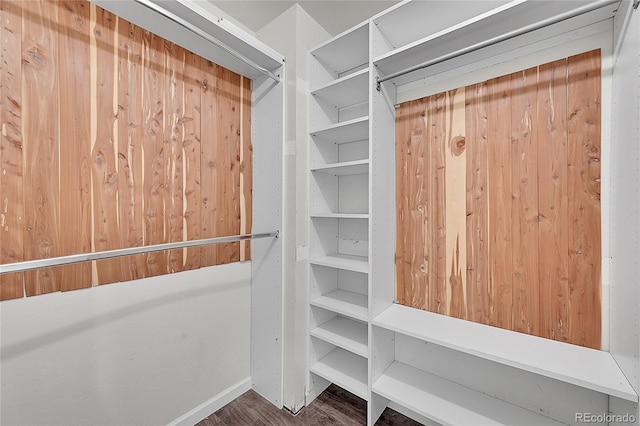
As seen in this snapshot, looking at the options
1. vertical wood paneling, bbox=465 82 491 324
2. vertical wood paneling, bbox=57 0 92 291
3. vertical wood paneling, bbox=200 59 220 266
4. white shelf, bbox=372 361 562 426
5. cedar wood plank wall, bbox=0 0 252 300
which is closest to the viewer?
cedar wood plank wall, bbox=0 0 252 300

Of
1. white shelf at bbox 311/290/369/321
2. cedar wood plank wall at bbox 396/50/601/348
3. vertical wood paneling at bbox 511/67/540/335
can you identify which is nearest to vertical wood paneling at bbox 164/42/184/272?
white shelf at bbox 311/290/369/321

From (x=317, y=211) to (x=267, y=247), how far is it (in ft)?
1.50

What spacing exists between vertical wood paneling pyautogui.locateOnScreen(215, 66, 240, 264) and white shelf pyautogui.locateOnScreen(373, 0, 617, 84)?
1040mm

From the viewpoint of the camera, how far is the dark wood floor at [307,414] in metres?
1.73

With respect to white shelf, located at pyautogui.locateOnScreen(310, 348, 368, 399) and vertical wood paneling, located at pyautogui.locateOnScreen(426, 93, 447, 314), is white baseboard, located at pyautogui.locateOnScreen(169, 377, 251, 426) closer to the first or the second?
white shelf, located at pyautogui.locateOnScreen(310, 348, 368, 399)

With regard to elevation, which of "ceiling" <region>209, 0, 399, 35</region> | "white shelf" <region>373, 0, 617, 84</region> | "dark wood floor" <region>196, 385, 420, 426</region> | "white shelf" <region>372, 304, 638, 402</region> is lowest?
"dark wood floor" <region>196, 385, 420, 426</region>

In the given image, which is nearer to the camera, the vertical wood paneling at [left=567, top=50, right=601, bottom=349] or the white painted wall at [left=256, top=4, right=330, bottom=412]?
the vertical wood paneling at [left=567, top=50, right=601, bottom=349]

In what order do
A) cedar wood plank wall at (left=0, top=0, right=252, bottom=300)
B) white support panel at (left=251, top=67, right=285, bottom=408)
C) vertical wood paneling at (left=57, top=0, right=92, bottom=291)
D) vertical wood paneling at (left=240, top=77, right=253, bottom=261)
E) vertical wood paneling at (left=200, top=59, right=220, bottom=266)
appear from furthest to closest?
vertical wood paneling at (left=240, top=77, right=253, bottom=261)
white support panel at (left=251, top=67, right=285, bottom=408)
vertical wood paneling at (left=200, top=59, right=220, bottom=266)
vertical wood paneling at (left=57, top=0, right=92, bottom=291)
cedar wood plank wall at (left=0, top=0, right=252, bottom=300)

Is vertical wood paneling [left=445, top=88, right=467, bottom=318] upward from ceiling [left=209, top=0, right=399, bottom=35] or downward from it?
downward

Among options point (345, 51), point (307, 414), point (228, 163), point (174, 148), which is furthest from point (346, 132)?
point (307, 414)

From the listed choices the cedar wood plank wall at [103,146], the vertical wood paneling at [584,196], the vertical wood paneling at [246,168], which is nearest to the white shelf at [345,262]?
the vertical wood paneling at [246,168]

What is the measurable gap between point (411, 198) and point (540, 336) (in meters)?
0.99

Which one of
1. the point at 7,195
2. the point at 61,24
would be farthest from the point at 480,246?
the point at 61,24

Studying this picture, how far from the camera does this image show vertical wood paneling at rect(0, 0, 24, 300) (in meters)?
1.11
